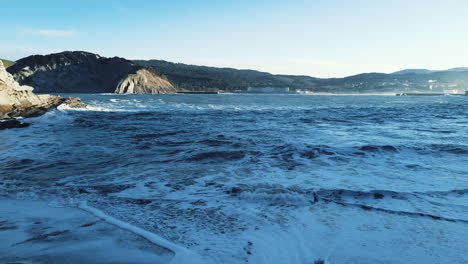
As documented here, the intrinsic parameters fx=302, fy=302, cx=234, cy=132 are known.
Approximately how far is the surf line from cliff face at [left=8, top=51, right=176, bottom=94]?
139522 mm

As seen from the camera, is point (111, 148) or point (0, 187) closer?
point (0, 187)

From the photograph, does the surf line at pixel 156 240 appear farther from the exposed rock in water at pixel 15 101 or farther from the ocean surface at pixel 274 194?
the exposed rock in water at pixel 15 101

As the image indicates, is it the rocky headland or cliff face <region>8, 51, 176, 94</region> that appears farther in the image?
cliff face <region>8, 51, 176, 94</region>

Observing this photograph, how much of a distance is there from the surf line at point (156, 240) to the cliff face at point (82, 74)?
458ft

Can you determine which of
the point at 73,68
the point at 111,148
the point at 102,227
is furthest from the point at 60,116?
the point at 73,68

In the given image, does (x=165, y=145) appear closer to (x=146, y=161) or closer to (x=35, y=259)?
(x=146, y=161)

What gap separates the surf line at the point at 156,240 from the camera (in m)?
3.37

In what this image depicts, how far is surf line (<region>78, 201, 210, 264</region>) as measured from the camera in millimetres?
3369

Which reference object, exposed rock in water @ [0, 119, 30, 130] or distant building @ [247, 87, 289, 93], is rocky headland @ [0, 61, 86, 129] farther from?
distant building @ [247, 87, 289, 93]

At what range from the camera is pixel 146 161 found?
877 centimetres

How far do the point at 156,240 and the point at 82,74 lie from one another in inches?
6479

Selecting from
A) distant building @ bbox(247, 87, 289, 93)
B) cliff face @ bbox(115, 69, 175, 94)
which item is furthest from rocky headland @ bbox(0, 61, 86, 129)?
distant building @ bbox(247, 87, 289, 93)

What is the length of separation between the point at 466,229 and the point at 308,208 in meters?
2.18

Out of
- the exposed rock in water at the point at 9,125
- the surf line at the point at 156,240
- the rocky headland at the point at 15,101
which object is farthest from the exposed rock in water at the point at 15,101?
the surf line at the point at 156,240
